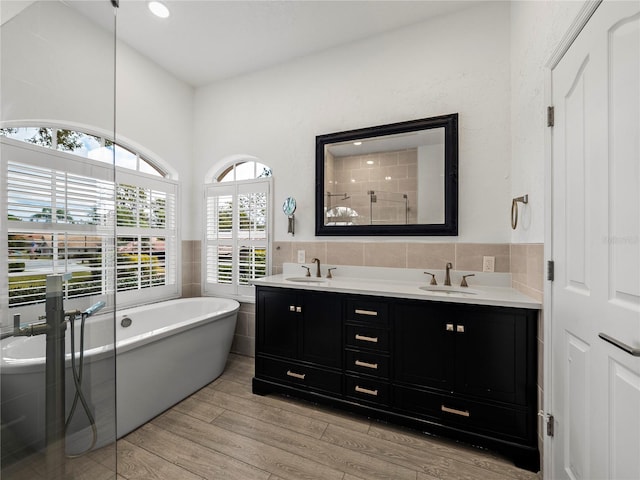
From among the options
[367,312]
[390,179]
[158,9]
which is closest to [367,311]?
[367,312]

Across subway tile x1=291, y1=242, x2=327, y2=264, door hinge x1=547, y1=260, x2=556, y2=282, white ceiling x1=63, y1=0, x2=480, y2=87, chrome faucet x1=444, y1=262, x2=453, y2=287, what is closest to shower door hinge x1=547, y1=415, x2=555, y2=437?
door hinge x1=547, y1=260, x2=556, y2=282

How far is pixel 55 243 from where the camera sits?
3.54 feet

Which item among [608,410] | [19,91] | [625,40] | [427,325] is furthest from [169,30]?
[608,410]

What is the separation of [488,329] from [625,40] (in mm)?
1418

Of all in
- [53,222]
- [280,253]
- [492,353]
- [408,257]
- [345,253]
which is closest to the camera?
[53,222]

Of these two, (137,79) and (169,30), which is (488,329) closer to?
(169,30)

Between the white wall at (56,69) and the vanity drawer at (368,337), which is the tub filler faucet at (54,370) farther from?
the vanity drawer at (368,337)

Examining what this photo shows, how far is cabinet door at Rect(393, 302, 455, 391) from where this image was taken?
1.79 metres

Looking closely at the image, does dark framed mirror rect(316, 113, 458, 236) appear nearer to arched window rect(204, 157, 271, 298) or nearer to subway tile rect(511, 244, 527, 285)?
subway tile rect(511, 244, 527, 285)

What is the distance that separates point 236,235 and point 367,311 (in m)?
1.86

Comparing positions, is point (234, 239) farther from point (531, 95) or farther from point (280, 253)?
point (531, 95)

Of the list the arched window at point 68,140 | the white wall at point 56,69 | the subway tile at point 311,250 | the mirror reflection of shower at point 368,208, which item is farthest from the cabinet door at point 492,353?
the white wall at point 56,69

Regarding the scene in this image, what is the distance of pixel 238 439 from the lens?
1.82 m

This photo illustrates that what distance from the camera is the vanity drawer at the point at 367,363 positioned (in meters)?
1.95
